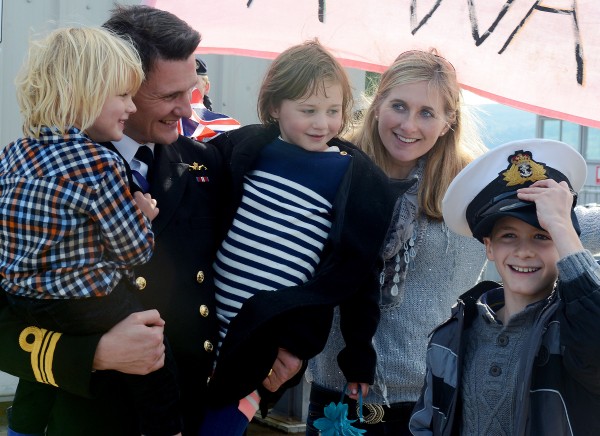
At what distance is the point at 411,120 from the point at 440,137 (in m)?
0.18

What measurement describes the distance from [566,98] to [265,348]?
4.69 ft

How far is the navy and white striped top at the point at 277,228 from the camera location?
258 centimetres

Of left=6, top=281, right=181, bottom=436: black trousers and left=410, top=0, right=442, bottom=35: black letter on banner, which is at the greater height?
left=410, top=0, right=442, bottom=35: black letter on banner

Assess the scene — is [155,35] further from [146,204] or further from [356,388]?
[356,388]

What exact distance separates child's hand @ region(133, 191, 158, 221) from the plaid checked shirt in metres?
0.07

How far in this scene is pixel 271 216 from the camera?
2.64 meters

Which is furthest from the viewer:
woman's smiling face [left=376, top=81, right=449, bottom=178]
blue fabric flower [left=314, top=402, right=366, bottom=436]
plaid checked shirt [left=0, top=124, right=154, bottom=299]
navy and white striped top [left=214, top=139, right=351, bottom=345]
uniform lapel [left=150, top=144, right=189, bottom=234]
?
woman's smiling face [left=376, top=81, right=449, bottom=178]

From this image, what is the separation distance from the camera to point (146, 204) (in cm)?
230

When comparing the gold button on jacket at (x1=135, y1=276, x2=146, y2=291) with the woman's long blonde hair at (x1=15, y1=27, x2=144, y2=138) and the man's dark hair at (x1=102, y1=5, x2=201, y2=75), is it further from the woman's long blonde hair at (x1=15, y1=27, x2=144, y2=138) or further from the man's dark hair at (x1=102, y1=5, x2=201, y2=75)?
the man's dark hair at (x1=102, y1=5, x2=201, y2=75)

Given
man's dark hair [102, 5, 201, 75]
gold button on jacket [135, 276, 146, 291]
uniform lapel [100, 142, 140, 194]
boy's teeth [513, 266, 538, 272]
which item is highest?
man's dark hair [102, 5, 201, 75]

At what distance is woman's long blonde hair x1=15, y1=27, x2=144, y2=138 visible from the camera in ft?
7.18

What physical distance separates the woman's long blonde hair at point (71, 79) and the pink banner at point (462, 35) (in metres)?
0.96

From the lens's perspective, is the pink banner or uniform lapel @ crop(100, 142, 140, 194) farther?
the pink banner

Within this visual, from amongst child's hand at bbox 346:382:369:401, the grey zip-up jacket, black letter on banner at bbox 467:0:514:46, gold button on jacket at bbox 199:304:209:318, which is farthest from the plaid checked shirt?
black letter on banner at bbox 467:0:514:46
